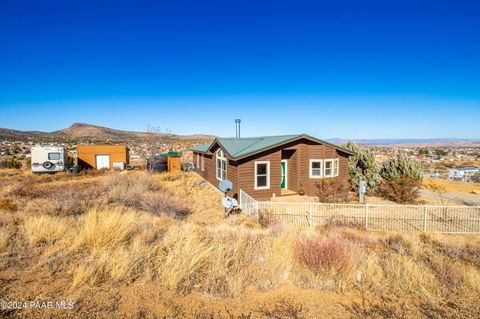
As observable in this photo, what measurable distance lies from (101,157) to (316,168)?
72.5ft

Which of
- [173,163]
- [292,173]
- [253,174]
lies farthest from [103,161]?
[292,173]

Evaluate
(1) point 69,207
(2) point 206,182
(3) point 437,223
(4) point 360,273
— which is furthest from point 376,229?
(2) point 206,182

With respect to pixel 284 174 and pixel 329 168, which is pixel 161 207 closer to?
pixel 284 174

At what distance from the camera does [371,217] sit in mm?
10219

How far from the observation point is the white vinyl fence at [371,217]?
30.6ft

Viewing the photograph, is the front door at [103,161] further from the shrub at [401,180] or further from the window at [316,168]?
the shrub at [401,180]

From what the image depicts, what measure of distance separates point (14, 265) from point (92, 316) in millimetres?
2256

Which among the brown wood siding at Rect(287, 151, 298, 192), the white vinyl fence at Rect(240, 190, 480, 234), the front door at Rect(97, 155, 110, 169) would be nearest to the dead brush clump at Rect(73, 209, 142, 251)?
the white vinyl fence at Rect(240, 190, 480, 234)

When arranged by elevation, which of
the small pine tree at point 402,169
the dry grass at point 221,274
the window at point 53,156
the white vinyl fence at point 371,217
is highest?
the window at point 53,156

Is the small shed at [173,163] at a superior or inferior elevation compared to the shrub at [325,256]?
superior

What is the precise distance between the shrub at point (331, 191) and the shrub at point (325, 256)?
8.64 meters

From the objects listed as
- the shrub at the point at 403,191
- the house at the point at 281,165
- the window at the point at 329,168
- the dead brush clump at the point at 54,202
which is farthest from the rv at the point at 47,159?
the shrub at the point at 403,191

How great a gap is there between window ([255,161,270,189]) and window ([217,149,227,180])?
270 centimetres

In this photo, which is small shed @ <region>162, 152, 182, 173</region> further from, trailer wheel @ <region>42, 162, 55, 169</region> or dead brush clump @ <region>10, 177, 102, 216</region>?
dead brush clump @ <region>10, 177, 102, 216</region>
